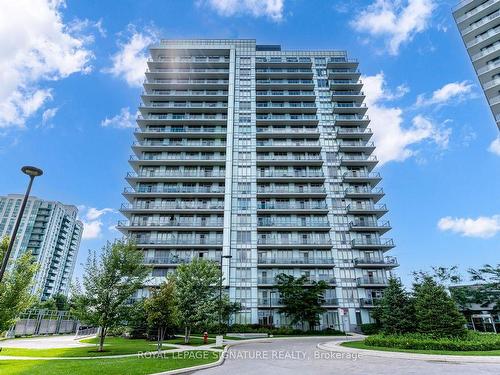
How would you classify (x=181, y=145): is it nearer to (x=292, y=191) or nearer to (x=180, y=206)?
(x=180, y=206)

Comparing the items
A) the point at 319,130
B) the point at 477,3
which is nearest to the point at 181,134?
the point at 319,130

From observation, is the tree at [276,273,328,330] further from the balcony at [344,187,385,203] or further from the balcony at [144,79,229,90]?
the balcony at [144,79,229,90]

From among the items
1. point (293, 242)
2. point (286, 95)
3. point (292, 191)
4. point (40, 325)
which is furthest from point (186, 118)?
point (40, 325)

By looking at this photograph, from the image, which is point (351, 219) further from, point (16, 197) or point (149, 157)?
point (16, 197)

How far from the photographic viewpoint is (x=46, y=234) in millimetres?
129625

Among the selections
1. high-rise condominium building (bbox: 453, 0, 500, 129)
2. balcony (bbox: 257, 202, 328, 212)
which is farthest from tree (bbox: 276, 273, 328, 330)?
high-rise condominium building (bbox: 453, 0, 500, 129)

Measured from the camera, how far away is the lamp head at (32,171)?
13828 mm

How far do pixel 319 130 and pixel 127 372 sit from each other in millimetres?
57506

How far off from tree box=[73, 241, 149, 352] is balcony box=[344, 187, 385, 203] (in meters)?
42.1

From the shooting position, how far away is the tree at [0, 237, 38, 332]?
56.5 ft

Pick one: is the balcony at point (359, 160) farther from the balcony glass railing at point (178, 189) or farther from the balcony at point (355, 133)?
the balcony glass railing at point (178, 189)

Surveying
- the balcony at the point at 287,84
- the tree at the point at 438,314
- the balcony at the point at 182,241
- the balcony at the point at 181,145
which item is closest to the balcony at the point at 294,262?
the balcony at the point at 182,241

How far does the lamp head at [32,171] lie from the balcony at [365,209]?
1960 inches

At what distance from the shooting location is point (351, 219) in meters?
55.1
